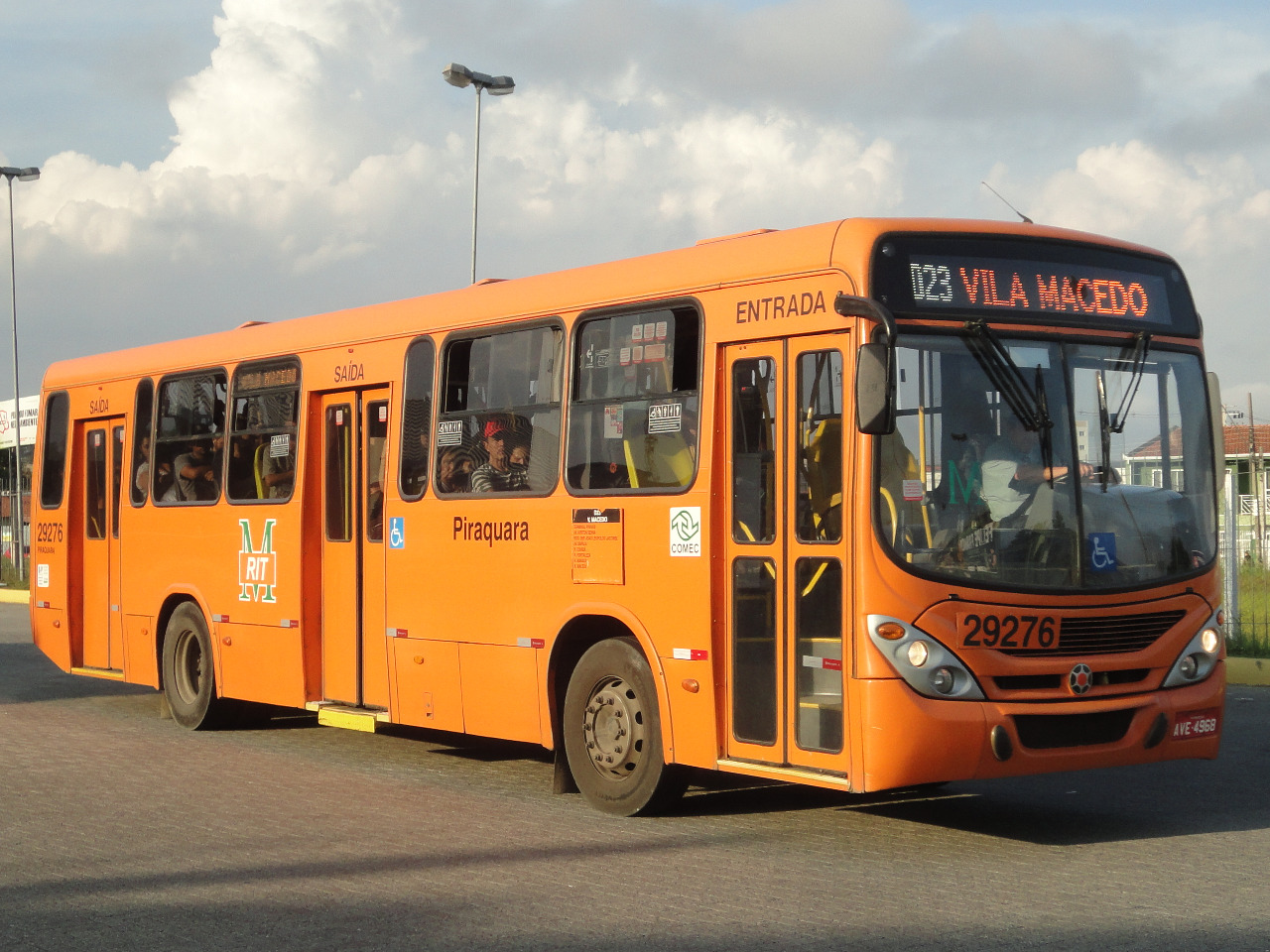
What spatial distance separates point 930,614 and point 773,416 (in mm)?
1370

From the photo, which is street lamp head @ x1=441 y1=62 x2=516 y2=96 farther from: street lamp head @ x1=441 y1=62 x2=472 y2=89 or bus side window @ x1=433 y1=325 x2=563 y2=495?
bus side window @ x1=433 y1=325 x2=563 y2=495

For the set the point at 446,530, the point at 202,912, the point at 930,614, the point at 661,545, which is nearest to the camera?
the point at 202,912

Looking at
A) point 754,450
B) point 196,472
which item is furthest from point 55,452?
point 754,450

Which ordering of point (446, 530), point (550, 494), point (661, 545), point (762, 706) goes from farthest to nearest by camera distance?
point (446, 530), point (550, 494), point (661, 545), point (762, 706)

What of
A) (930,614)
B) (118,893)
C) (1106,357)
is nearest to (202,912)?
(118,893)

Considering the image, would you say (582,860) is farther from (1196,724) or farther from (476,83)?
(476,83)

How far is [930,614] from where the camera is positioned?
25.8 ft

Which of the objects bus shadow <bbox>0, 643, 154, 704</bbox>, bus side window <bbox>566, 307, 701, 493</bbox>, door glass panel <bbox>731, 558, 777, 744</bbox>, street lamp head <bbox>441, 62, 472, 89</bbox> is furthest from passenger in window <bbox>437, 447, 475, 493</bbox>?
street lamp head <bbox>441, 62, 472, 89</bbox>

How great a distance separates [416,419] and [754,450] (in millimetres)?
3367

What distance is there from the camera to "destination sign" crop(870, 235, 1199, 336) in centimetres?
811

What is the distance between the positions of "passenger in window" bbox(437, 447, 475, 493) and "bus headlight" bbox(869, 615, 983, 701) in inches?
145

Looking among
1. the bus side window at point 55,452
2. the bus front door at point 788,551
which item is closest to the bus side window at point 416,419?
the bus front door at point 788,551

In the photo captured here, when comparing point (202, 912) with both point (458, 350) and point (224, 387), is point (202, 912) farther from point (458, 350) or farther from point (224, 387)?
point (224, 387)

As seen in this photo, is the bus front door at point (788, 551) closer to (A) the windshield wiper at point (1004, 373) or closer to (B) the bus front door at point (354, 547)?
(A) the windshield wiper at point (1004, 373)
